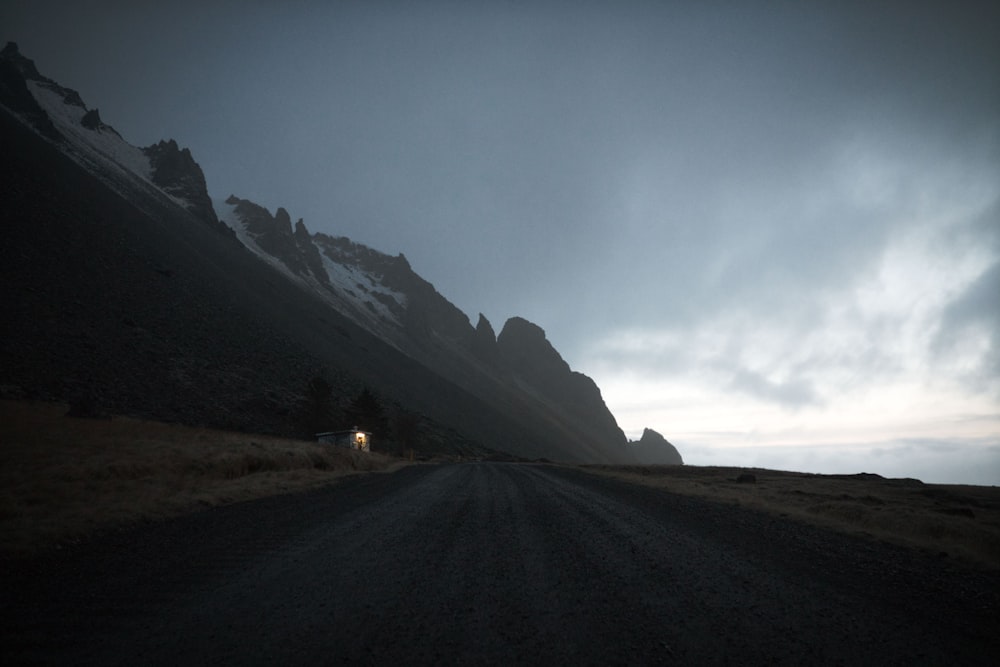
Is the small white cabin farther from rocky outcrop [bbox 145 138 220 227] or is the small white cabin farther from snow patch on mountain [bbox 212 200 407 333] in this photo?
rocky outcrop [bbox 145 138 220 227]

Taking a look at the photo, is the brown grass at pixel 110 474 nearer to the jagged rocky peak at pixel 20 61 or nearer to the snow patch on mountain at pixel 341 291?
the snow patch on mountain at pixel 341 291

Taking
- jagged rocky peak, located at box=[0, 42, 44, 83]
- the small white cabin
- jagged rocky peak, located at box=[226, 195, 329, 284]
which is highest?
jagged rocky peak, located at box=[0, 42, 44, 83]

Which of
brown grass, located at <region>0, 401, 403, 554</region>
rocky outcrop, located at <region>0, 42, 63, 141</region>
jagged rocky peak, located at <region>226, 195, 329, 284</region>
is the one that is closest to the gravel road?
brown grass, located at <region>0, 401, 403, 554</region>

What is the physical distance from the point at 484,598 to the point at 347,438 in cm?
4223

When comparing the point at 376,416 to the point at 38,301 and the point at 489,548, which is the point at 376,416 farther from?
the point at 489,548

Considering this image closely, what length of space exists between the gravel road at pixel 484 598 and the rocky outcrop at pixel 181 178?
12926 cm

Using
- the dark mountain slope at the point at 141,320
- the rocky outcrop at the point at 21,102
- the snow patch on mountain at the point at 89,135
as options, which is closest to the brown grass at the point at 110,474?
the dark mountain slope at the point at 141,320

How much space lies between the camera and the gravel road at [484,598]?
348cm

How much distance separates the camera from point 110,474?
11.6 meters

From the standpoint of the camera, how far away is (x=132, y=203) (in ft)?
249

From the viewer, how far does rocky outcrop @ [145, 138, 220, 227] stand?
114 metres

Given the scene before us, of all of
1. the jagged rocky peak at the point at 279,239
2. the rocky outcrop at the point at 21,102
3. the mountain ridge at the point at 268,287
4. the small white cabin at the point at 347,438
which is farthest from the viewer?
the jagged rocky peak at the point at 279,239

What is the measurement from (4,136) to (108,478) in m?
84.6

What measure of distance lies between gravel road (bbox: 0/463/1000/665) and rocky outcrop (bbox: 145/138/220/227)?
5089 inches
